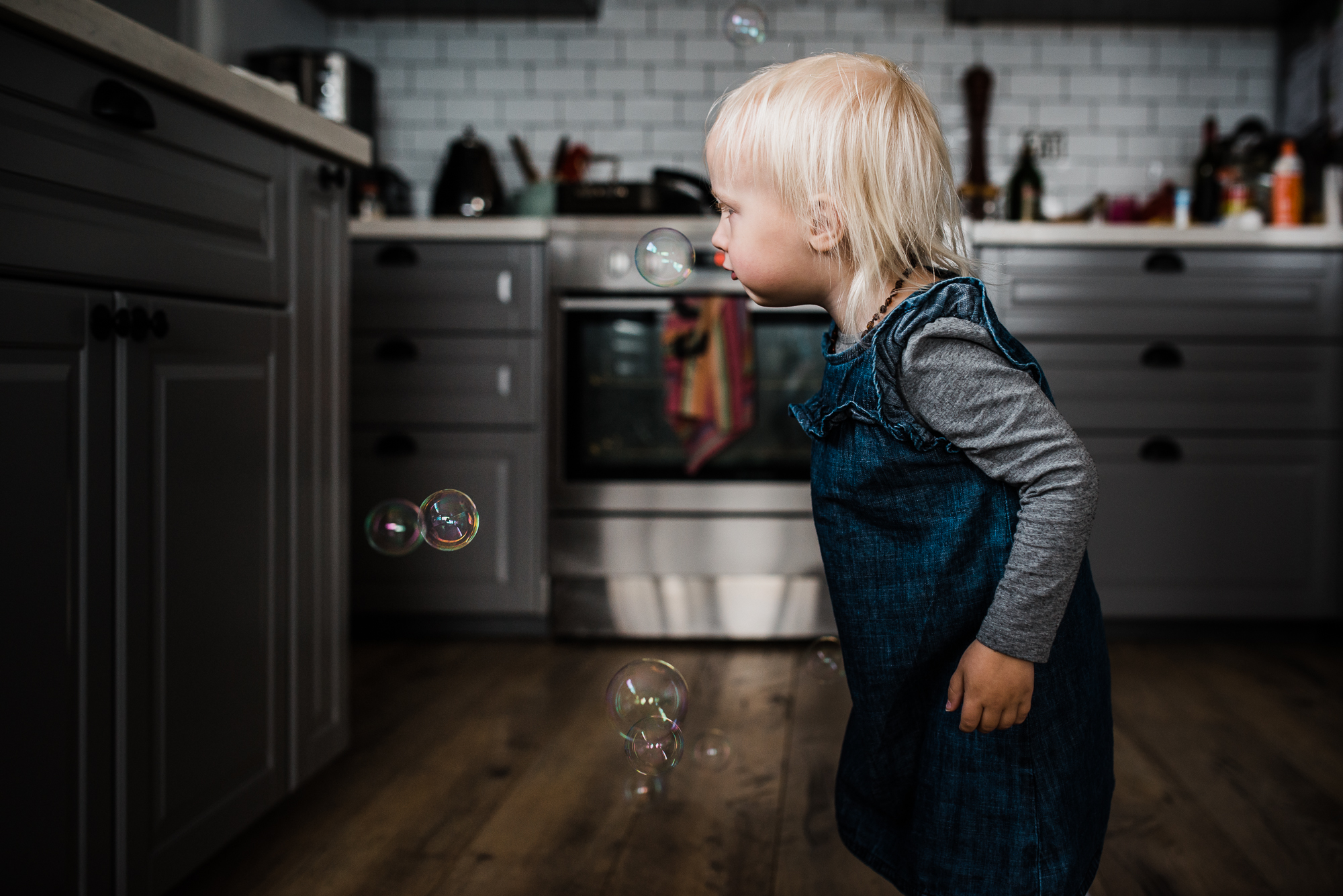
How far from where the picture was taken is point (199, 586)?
1139mm

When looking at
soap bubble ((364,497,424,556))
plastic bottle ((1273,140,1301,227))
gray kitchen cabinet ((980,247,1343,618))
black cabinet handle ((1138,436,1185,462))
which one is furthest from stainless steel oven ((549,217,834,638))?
plastic bottle ((1273,140,1301,227))

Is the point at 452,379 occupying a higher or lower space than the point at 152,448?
higher

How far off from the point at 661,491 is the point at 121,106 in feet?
4.93

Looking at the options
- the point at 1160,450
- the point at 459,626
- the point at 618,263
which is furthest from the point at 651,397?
the point at 1160,450

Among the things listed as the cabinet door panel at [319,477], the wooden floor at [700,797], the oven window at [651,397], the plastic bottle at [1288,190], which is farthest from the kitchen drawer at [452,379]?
the plastic bottle at [1288,190]

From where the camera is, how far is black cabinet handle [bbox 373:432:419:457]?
2.30m

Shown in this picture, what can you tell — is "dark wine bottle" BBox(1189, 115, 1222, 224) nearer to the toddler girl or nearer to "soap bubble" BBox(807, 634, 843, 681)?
"soap bubble" BBox(807, 634, 843, 681)

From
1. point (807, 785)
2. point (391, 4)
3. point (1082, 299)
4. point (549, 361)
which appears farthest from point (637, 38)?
point (807, 785)

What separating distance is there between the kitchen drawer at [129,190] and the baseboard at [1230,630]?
2064 millimetres

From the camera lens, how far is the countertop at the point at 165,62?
86cm

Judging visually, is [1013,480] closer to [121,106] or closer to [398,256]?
[121,106]

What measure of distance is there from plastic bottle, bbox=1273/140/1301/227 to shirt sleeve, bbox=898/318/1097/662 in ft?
6.88

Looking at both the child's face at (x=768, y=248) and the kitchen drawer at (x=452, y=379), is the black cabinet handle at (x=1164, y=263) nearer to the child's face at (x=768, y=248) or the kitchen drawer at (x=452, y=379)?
the kitchen drawer at (x=452, y=379)

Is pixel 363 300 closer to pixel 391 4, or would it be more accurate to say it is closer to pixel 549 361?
pixel 549 361
